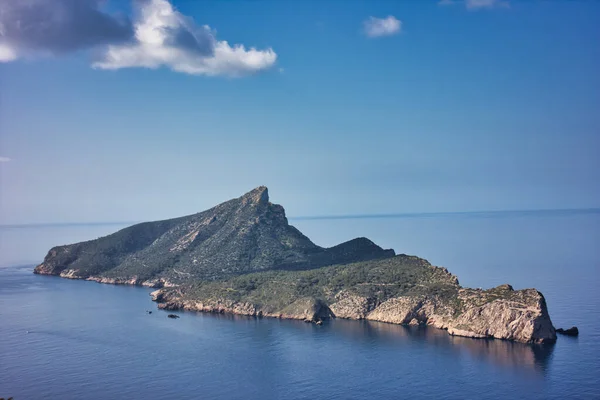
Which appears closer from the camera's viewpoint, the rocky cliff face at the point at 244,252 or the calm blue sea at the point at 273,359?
the calm blue sea at the point at 273,359

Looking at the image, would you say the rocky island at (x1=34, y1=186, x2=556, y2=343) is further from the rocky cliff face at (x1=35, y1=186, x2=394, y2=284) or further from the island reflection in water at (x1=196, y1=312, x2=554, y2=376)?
the island reflection in water at (x1=196, y1=312, x2=554, y2=376)

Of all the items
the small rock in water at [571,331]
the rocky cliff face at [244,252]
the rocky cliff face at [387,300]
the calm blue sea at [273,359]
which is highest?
the rocky cliff face at [244,252]

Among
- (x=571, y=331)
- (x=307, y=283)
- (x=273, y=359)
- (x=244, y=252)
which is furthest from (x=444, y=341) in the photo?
(x=244, y=252)

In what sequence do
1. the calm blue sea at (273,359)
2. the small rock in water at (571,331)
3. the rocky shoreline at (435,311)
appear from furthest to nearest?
the small rock in water at (571,331) < the rocky shoreline at (435,311) < the calm blue sea at (273,359)

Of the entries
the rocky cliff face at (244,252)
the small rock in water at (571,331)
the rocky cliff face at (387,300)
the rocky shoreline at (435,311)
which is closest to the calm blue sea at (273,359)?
the small rock in water at (571,331)

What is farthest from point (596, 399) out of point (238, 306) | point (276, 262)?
point (276, 262)

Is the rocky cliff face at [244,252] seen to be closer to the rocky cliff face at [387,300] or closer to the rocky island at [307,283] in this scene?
the rocky island at [307,283]

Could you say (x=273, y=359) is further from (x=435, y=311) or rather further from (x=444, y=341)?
(x=435, y=311)

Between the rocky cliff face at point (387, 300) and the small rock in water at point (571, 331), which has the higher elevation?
the rocky cliff face at point (387, 300)

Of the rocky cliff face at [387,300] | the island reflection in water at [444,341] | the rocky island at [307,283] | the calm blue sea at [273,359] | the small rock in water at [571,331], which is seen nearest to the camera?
the calm blue sea at [273,359]
